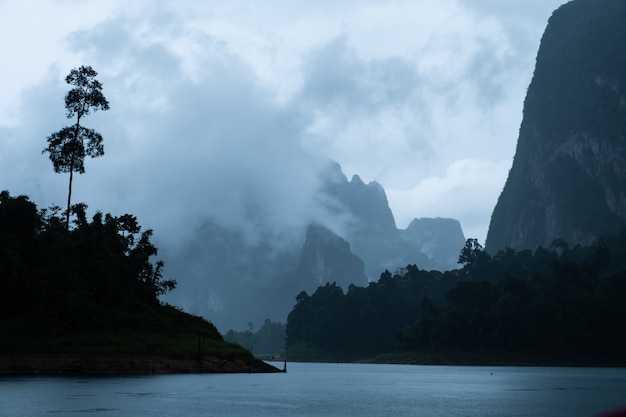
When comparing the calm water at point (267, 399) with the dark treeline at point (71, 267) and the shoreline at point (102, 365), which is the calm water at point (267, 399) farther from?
the dark treeline at point (71, 267)

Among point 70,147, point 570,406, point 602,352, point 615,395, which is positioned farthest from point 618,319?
point 70,147

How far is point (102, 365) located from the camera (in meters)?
98.7

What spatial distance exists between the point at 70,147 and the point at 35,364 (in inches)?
1363

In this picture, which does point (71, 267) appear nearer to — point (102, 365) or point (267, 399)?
point (102, 365)

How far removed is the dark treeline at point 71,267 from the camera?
3971 inches

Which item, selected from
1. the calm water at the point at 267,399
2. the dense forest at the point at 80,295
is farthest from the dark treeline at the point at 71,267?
the calm water at the point at 267,399

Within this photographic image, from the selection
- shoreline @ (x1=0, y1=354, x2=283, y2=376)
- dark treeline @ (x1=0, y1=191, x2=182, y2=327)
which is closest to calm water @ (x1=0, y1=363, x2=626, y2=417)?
shoreline @ (x1=0, y1=354, x2=283, y2=376)

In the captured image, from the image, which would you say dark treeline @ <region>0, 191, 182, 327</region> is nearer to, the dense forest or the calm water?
the dense forest

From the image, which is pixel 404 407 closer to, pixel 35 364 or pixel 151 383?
pixel 151 383

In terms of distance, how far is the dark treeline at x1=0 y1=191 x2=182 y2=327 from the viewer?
331 ft

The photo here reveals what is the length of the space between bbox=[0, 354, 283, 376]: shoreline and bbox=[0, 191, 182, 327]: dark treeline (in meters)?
6.14

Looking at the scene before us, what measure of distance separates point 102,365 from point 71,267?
47.4 ft

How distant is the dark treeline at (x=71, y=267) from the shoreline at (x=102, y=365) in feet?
20.1

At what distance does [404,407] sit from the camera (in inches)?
2778
